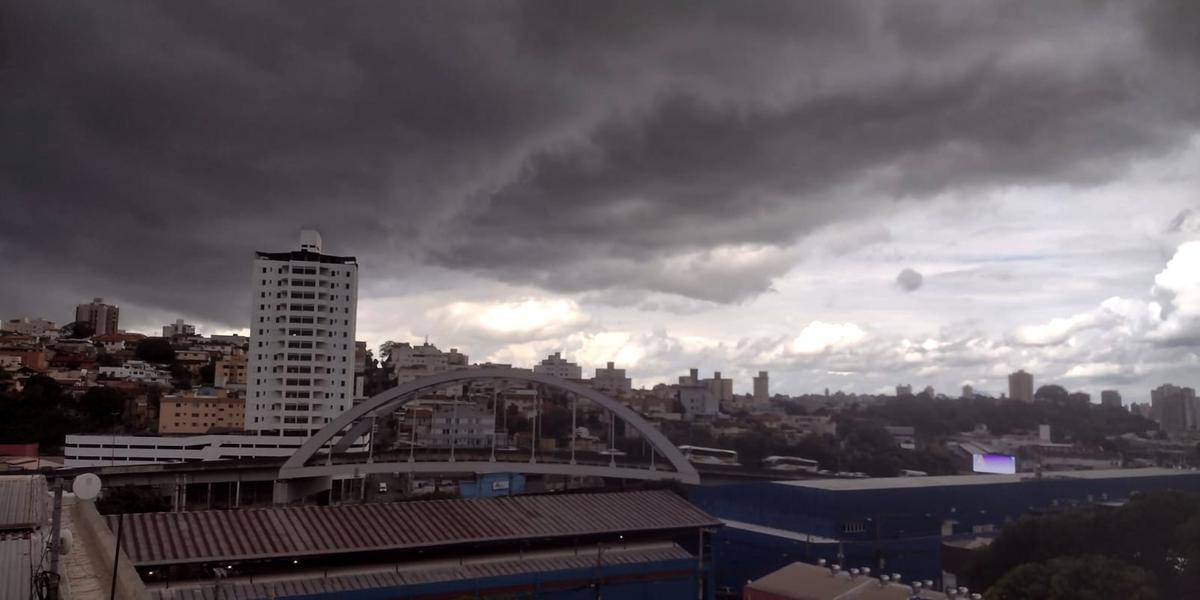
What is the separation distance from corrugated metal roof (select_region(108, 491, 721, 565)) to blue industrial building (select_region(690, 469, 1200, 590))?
143 inches

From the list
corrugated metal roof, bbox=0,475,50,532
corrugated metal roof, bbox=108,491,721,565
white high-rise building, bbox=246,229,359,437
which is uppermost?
white high-rise building, bbox=246,229,359,437

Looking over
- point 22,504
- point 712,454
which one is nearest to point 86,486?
point 22,504

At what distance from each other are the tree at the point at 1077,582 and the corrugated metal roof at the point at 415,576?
6973 mm

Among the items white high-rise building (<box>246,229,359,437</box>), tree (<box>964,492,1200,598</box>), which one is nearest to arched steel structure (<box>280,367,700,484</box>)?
tree (<box>964,492,1200,598</box>)

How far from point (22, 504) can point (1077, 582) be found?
18071mm

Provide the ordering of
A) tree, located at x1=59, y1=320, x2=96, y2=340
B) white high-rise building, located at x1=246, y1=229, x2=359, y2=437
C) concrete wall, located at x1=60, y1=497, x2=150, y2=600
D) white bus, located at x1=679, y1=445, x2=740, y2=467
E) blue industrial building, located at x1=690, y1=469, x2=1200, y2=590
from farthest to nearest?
tree, located at x1=59, y1=320, x2=96, y2=340 < white bus, located at x1=679, y1=445, x2=740, y2=467 < white high-rise building, located at x1=246, y1=229, x2=359, y2=437 < blue industrial building, located at x1=690, y1=469, x2=1200, y2=590 < concrete wall, located at x1=60, y1=497, x2=150, y2=600

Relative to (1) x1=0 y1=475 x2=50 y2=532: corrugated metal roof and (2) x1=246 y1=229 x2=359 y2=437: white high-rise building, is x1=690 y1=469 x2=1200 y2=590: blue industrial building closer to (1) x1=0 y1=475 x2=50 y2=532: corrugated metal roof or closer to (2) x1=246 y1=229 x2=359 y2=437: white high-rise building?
(1) x1=0 y1=475 x2=50 y2=532: corrugated metal roof

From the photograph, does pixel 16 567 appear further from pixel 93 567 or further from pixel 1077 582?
pixel 1077 582

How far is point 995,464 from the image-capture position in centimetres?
4441

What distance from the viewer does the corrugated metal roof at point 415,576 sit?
14.3 meters

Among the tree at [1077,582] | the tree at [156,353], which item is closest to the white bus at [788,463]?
the tree at [1077,582]

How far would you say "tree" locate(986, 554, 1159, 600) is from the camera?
14.9m

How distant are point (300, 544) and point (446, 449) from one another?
2739 cm

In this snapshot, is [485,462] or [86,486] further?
[485,462]
